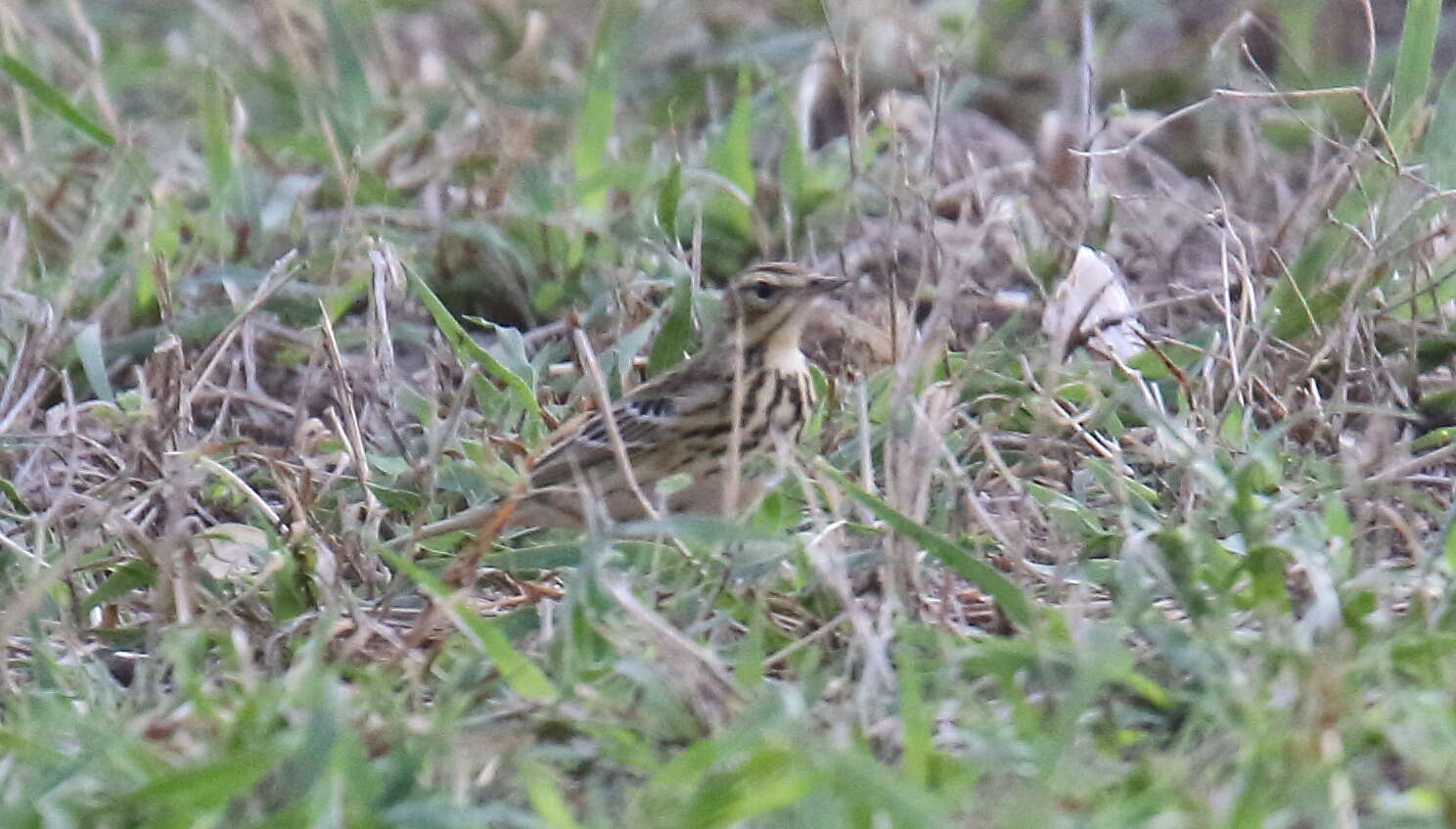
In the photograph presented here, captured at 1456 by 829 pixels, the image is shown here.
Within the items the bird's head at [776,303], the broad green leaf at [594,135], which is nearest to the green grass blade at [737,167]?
the broad green leaf at [594,135]

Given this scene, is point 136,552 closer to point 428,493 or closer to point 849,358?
point 428,493

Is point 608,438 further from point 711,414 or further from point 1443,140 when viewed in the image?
point 1443,140

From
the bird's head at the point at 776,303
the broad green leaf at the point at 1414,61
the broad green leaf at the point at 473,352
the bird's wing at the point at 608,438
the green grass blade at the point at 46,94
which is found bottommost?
the bird's wing at the point at 608,438

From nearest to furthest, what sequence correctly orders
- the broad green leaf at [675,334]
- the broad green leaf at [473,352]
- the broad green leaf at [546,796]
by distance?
1. the broad green leaf at [546,796]
2. the broad green leaf at [473,352]
3. the broad green leaf at [675,334]

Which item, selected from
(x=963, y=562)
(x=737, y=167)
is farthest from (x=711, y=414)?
(x=963, y=562)

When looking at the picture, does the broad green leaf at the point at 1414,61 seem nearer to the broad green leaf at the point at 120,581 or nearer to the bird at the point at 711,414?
the bird at the point at 711,414

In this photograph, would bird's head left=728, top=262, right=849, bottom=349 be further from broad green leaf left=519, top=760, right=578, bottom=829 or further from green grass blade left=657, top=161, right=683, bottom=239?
broad green leaf left=519, top=760, right=578, bottom=829

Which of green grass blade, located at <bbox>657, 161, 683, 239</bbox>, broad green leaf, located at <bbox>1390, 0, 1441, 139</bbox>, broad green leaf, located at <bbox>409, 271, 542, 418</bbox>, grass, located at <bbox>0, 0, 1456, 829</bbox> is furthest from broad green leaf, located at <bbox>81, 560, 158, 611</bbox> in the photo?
broad green leaf, located at <bbox>1390, 0, 1441, 139</bbox>

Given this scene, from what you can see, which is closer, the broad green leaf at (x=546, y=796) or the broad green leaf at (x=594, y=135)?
the broad green leaf at (x=546, y=796)

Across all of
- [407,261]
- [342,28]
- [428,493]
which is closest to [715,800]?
[428,493]
